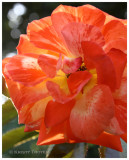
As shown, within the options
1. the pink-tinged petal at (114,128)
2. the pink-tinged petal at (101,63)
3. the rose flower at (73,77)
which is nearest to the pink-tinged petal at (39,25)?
the rose flower at (73,77)

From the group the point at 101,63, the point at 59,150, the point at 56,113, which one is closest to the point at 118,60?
the point at 101,63

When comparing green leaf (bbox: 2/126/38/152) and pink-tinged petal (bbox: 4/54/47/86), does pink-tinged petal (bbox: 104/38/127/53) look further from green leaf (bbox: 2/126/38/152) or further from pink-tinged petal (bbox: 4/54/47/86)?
green leaf (bbox: 2/126/38/152)

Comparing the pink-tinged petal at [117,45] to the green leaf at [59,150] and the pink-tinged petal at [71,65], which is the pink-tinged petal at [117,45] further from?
the green leaf at [59,150]

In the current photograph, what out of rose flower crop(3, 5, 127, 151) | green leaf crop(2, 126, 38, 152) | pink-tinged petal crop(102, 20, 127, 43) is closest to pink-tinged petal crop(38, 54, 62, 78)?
rose flower crop(3, 5, 127, 151)

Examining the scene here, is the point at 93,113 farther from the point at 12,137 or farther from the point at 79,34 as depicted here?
the point at 12,137

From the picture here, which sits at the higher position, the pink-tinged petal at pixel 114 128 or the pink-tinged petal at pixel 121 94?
the pink-tinged petal at pixel 121 94

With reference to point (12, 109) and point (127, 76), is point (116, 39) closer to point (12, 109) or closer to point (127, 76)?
point (127, 76)

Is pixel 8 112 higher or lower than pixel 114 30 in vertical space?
lower
